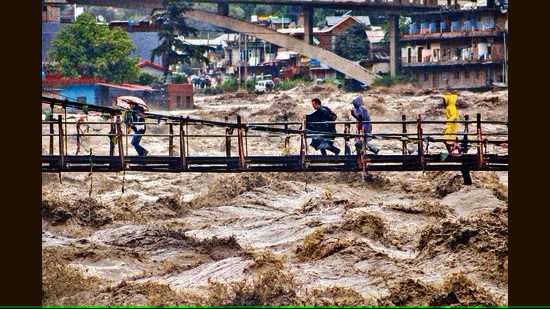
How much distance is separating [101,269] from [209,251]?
8.14 feet

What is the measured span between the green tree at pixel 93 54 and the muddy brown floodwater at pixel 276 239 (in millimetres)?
25039

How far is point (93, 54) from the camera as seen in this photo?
68.4 m

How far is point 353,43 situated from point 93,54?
22.0 m

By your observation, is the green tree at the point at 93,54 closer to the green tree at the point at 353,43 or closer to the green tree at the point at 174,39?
the green tree at the point at 174,39

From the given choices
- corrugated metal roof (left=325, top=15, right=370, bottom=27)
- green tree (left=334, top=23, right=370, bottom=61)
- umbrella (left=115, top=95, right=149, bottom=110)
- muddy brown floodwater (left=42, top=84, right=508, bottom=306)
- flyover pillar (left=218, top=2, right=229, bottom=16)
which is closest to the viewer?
muddy brown floodwater (left=42, top=84, right=508, bottom=306)

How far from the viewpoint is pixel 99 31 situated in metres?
69.0

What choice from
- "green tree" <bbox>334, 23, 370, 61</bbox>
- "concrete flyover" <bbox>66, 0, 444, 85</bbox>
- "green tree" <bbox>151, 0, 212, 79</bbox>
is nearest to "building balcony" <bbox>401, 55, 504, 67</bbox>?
"concrete flyover" <bbox>66, 0, 444, 85</bbox>

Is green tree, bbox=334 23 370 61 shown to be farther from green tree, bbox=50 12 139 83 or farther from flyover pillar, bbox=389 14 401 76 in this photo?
green tree, bbox=50 12 139 83

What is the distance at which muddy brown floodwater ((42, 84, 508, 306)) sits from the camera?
24328mm

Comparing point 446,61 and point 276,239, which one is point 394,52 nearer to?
point 446,61

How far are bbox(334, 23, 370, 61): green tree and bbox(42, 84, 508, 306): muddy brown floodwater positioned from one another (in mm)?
41151

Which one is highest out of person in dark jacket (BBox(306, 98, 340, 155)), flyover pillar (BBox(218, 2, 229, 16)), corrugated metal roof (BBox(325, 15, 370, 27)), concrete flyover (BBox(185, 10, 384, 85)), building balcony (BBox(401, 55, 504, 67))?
corrugated metal roof (BBox(325, 15, 370, 27))

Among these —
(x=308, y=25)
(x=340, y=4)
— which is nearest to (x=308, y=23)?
(x=308, y=25)
